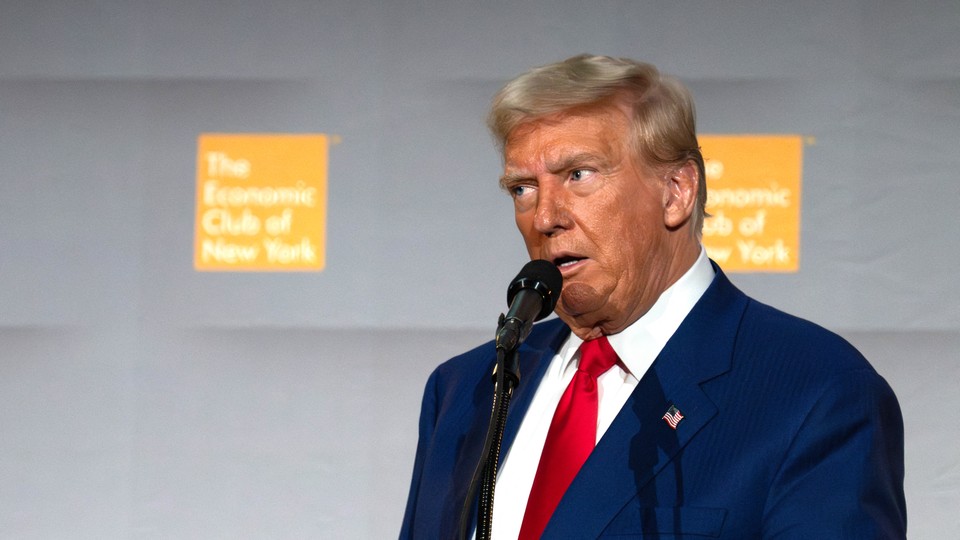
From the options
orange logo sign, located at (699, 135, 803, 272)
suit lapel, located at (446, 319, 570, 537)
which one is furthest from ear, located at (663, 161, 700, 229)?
orange logo sign, located at (699, 135, 803, 272)

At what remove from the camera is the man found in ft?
4.20

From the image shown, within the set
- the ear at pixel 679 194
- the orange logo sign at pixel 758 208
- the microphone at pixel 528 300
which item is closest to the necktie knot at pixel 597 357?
the ear at pixel 679 194

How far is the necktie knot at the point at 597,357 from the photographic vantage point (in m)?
1.55

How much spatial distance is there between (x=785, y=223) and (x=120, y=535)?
195cm

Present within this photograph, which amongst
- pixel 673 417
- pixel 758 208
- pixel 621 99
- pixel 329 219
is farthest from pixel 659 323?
pixel 329 219

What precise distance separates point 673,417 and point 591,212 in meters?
0.32

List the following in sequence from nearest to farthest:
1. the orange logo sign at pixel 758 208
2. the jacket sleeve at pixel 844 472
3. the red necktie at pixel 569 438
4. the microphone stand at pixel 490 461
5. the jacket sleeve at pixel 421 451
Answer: the microphone stand at pixel 490 461
the jacket sleeve at pixel 844 472
the red necktie at pixel 569 438
the jacket sleeve at pixel 421 451
the orange logo sign at pixel 758 208

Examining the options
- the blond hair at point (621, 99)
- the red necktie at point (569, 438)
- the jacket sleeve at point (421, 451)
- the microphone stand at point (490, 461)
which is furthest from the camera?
the jacket sleeve at point (421, 451)

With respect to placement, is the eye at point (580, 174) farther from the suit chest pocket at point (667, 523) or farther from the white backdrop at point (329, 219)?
the white backdrop at point (329, 219)

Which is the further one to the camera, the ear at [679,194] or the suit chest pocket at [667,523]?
the ear at [679,194]

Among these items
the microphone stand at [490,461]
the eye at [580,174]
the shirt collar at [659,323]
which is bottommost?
the microphone stand at [490,461]

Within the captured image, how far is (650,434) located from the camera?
4.53ft

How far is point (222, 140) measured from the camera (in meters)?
2.88

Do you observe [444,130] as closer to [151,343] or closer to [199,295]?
[199,295]
